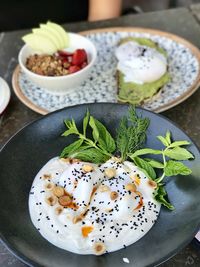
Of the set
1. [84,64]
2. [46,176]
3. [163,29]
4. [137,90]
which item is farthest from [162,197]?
[163,29]

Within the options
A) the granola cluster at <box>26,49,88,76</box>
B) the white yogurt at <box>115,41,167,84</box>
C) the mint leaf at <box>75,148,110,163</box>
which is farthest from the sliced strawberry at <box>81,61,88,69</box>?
the mint leaf at <box>75,148,110,163</box>

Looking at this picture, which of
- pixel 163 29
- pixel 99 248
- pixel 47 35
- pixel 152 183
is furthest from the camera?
pixel 163 29

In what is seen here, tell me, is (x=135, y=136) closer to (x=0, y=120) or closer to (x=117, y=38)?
(x=0, y=120)

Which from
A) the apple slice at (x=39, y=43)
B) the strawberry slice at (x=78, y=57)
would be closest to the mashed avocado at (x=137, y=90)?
the strawberry slice at (x=78, y=57)

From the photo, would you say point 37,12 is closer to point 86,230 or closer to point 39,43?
point 39,43

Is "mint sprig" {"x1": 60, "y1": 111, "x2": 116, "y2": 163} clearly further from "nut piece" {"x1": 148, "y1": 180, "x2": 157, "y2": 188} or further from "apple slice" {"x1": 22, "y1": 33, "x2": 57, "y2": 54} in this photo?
"apple slice" {"x1": 22, "y1": 33, "x2": 57, "y2": 54}

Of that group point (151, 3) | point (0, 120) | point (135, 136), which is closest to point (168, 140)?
point (135, 136)
